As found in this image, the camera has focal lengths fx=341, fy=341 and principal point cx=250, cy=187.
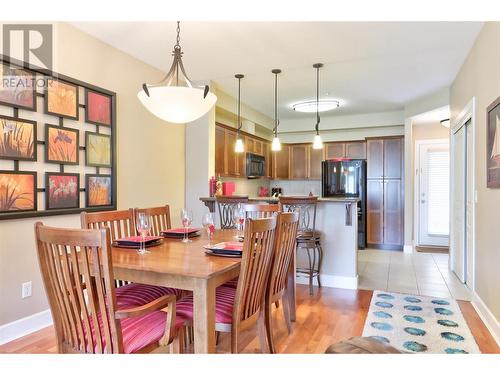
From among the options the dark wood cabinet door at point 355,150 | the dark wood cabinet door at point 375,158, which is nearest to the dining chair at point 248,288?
the dark wood cabinet door at point 375,158

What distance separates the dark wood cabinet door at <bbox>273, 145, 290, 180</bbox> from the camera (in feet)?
23.3

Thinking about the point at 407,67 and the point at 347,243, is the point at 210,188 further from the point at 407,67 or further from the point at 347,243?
the point at 407,67

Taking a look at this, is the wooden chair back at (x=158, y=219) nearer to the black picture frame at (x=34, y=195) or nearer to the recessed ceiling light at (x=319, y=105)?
the black picture frame at (x=34, y=195)

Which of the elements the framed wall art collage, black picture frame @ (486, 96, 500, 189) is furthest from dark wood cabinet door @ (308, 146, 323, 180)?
the framed wall art collage

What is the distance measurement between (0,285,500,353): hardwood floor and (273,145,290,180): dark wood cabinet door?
12.6 ft

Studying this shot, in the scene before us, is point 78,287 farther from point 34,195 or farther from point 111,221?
point 34,195

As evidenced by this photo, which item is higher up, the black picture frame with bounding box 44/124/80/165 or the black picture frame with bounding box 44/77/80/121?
the black picture frame with bounding box 44/77/80/121

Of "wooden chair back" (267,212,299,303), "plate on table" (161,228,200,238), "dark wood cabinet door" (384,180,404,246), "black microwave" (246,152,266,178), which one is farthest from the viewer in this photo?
"dark wood cabinet door" (384,180,404,246)

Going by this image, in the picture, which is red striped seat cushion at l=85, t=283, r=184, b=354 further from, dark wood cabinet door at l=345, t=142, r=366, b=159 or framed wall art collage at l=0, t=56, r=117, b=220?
dark wood cabinet door at l=345, t=142, r=366, b=159

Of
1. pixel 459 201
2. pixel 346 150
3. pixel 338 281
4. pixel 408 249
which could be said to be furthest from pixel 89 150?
pixel 408 249

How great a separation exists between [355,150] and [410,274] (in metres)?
2.84

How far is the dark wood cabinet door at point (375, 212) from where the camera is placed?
20.5 feet
